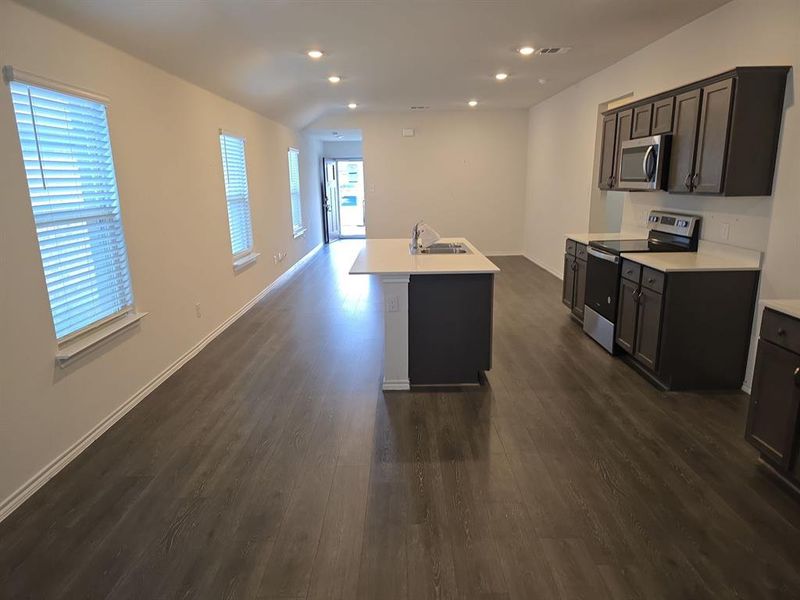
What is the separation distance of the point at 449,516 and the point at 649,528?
860 millimetres

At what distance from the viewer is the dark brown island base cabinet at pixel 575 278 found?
4.83 meters

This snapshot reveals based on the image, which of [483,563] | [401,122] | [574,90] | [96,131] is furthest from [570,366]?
[401,122]

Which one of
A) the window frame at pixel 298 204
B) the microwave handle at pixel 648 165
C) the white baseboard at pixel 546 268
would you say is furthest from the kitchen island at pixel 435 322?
the window frame at pixel 298 204

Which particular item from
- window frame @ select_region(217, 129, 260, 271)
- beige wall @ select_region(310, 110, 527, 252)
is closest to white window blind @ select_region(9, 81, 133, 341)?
window frame @ select_region(217, 129, 260, 271)

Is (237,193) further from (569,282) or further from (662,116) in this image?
(662,116)

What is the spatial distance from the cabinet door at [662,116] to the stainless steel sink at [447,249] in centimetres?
174

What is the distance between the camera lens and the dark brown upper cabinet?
4012mm

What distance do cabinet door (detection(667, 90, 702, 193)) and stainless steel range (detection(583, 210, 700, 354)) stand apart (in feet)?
1.33

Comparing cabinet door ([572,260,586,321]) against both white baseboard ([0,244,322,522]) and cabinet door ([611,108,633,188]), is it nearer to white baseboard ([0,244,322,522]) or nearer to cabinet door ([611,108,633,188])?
cabinet door ([611,108,633,188])

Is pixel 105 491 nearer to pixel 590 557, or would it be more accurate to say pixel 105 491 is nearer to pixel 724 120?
pixel 590 557

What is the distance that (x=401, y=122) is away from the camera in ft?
29.5

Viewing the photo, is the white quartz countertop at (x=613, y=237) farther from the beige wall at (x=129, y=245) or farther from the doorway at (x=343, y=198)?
the doorway at (x=343, y=198)

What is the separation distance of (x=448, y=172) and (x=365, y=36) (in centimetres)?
529

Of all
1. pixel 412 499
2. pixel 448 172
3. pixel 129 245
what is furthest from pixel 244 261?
pixel 448 172
